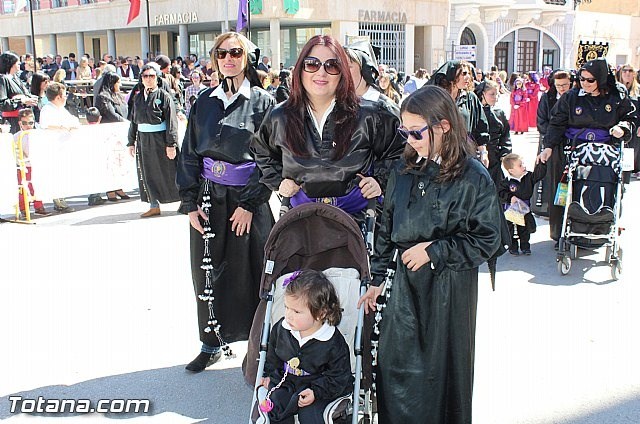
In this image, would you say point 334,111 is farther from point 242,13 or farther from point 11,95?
point 242,13

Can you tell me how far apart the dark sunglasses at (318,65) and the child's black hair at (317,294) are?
3.63ft

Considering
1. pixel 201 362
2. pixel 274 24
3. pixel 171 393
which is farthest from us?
pixel 274 24

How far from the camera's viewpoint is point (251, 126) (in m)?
4.49

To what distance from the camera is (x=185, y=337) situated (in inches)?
212

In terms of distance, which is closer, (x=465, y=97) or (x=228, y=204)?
(x=228, y=204)

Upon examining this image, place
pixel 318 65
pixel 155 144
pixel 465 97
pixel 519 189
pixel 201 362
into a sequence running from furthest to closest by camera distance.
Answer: pixel 155 144 → pixel 519 189 → pixel 465 97 → pixel 201 362 → pixel 318 65

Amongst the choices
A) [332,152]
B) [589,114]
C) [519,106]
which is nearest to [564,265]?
[589,114]

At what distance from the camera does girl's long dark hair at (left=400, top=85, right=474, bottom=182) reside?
3195mm

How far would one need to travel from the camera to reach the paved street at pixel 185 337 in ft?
14.2

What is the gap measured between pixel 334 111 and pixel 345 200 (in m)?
0.50

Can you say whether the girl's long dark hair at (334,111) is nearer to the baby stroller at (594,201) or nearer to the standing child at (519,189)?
the baby stroller at (594,201)

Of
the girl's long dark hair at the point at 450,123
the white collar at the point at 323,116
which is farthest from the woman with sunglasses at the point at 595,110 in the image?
the girl's long dark hair at the point at 450,123

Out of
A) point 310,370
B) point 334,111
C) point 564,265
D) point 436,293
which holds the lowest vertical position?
point 564,265

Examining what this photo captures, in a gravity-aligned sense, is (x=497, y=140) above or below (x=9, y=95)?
below
